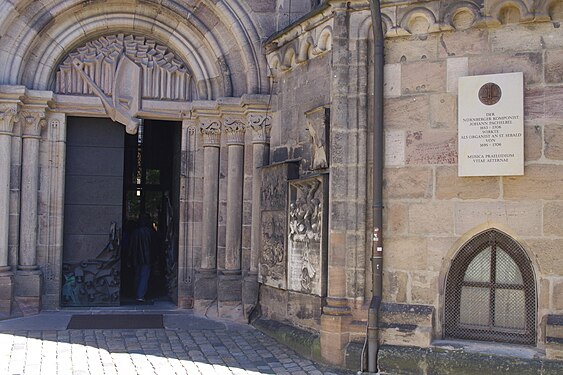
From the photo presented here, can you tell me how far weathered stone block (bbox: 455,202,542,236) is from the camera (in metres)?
6.21

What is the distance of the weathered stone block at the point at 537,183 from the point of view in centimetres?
616

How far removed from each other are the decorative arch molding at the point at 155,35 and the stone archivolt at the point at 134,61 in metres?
0.10

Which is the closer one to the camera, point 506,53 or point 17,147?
point 506,53

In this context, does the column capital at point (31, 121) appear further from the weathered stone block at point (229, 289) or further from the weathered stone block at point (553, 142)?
the weathered stone block at point (553, 142)

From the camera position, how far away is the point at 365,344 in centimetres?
659

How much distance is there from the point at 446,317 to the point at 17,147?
5.64 meters

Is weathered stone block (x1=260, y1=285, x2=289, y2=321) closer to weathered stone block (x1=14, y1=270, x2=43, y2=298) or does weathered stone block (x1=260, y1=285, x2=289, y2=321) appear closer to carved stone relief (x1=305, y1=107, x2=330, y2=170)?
carved stone relief (x1=305, y1=107, x2=330, y2=170)

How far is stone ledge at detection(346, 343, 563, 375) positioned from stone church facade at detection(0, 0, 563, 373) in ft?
0.07

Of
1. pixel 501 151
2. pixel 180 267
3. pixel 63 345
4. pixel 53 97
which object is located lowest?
pixel 63 345

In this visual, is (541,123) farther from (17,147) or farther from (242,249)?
(17,147)

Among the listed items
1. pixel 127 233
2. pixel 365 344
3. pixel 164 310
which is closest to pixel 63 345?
pixel 164 310

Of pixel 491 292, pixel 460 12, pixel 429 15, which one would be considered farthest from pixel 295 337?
pixel 460 12

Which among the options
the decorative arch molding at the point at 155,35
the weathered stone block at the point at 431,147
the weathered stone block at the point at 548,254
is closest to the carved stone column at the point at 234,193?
the decorative arch molding at the point at 155,35

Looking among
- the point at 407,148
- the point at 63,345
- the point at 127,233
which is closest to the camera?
the point at 407,148
